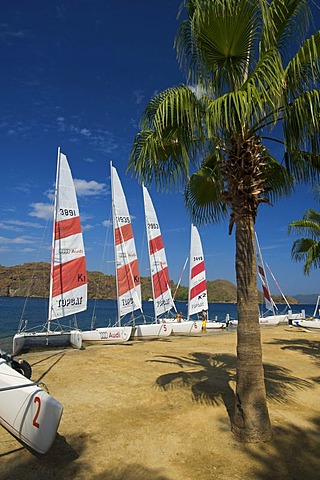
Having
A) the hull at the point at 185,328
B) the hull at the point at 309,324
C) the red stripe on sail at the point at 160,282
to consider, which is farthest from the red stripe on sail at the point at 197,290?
the hull at the point at 309,324

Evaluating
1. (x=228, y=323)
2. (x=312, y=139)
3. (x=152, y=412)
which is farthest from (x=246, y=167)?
(x=228, y=323)

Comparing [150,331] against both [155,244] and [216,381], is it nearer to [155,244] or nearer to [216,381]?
[155,244]

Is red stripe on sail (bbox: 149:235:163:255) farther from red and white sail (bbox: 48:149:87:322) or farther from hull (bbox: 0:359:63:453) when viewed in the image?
hull (bbox: 0:359:63:453)

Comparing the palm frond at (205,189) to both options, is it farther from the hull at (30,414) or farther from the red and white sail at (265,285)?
the red and white sail at (265,285)

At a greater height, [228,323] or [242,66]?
[242,66]

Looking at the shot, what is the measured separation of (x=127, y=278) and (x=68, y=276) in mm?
4267

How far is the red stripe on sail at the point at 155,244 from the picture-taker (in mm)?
23128

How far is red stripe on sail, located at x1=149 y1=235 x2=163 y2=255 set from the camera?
23.1 metres

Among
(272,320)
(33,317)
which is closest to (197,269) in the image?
(272,320)

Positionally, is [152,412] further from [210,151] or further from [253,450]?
[210,151]

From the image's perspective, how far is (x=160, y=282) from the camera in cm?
2302

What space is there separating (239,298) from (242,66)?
11.6ft

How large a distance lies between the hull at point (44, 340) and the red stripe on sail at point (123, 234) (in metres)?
6.61

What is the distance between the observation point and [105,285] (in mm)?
150625
